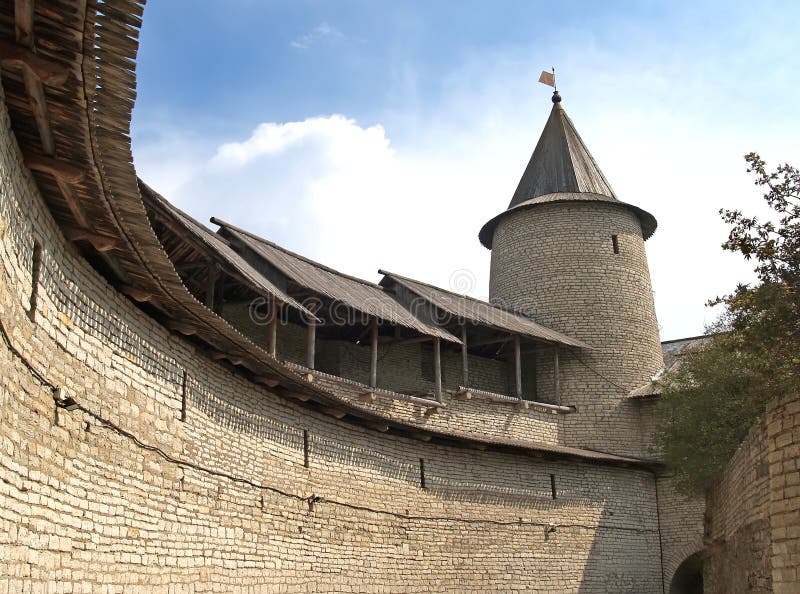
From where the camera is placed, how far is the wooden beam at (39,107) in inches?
211

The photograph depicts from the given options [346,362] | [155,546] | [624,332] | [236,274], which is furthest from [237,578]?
[624,332]

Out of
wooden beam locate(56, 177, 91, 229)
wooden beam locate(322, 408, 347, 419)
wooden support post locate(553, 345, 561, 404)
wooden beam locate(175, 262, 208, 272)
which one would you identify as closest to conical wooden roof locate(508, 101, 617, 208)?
wooden support post locate(553, 345, 561, 404)

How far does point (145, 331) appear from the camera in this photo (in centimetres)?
906

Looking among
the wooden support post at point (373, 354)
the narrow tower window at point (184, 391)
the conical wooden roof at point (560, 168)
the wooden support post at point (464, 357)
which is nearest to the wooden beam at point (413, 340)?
the wooden support post at point (464, 357)

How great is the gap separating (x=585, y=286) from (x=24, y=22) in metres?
18.6

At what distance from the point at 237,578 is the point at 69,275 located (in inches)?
182

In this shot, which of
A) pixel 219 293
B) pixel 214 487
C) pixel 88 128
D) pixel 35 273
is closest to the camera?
pixel 88 128

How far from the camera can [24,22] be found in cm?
492

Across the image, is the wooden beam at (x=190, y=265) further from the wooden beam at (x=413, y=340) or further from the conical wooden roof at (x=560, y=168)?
the conical wooden roof at (x=560, y=168)

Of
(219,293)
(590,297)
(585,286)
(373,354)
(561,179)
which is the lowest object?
(373,354)

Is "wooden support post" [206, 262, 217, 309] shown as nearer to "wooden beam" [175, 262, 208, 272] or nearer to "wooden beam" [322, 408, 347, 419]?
"wooden beam" [175, 262, 208, 272]

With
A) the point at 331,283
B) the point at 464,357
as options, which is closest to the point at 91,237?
the point at 331,283

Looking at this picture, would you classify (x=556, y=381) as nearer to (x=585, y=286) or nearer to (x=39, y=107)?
(x=585, y=286)

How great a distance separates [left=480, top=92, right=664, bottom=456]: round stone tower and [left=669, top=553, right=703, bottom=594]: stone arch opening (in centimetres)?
259
